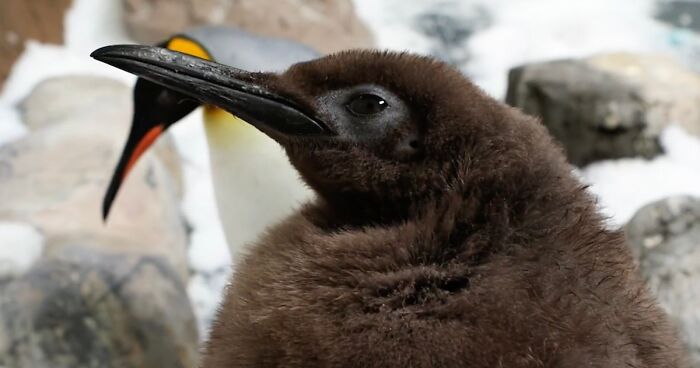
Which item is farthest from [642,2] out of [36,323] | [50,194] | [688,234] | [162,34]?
[36,323]

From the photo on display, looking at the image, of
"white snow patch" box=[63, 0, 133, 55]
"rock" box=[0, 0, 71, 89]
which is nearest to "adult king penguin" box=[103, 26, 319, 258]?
"rock" box=[0, 0, 71, 89]

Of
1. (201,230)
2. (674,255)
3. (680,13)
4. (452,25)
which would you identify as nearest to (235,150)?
(201,230)

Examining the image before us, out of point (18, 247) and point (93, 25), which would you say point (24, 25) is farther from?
point (18, 247)

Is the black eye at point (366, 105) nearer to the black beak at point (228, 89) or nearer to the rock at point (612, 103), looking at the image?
the black beak at point (228, 89)

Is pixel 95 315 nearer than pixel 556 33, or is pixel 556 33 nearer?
pixel 95 315

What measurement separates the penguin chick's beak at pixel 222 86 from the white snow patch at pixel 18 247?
2.24ft

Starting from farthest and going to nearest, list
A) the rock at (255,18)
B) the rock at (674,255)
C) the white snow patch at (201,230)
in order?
the rock at (255,18) < the white snow patch at (201,230) < the rock at (674,255)

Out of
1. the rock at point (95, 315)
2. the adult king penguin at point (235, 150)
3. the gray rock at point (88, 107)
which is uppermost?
the gray rock at point (88, 107)

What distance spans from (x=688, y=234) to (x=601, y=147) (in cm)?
73

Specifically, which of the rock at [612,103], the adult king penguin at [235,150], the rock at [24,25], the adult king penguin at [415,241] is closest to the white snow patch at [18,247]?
the adult king penguin at [235,150]

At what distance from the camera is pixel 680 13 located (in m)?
3.07

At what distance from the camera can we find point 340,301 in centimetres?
54

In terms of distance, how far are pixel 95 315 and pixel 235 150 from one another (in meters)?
0.37

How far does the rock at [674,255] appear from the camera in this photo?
3.72 feet
